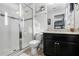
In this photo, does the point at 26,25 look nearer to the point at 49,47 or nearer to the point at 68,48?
the point at 49,47

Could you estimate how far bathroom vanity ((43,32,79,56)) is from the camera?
1.59 metres

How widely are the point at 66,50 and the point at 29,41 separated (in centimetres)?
78

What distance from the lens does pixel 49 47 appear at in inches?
70.7

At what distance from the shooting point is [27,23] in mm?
1842

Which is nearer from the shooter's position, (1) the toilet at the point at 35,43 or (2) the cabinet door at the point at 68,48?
(2) the cabinet door at the point at 68,48

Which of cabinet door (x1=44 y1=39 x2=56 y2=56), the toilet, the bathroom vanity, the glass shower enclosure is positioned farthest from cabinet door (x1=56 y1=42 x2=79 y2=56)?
the glass shower enclosure

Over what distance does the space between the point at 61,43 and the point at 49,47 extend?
286 mm

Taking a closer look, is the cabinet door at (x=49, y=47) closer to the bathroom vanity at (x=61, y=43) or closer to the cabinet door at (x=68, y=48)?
the bathroom vanity at (x=61, y=43)

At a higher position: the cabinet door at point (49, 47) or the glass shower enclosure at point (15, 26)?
the glass shower enclosure at point (15, 26)

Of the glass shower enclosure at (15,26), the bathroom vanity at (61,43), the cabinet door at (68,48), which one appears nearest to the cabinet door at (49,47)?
the bathroom vanity at (61,43)

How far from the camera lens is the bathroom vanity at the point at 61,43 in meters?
1.59

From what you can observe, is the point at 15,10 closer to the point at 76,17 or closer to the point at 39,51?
the point at 39,51

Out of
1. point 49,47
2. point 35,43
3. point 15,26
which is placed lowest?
point 49,47

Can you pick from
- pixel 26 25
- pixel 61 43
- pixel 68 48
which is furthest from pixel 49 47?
pixel 26 25
